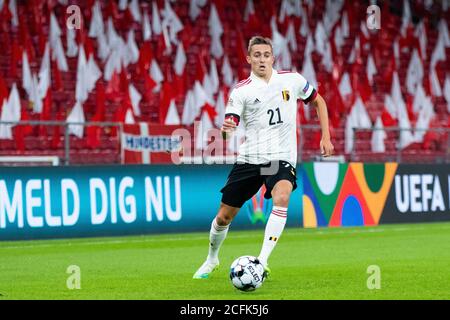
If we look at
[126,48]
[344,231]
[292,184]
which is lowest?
[344,231]

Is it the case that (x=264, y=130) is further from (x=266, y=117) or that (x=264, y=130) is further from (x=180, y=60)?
(x=180, y=60)

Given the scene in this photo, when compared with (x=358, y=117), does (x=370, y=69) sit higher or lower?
higher

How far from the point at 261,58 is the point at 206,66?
54.5 feet

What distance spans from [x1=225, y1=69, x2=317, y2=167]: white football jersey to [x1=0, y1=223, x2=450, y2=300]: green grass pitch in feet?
4.23

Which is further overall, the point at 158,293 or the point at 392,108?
the point at 392,108

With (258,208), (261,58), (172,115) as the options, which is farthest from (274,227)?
(172,115)

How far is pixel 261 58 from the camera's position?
33.6 feet

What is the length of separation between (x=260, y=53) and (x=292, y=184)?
1326 millimetres

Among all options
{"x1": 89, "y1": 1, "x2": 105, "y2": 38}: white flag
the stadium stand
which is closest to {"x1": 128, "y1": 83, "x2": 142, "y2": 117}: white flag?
the stadium stand

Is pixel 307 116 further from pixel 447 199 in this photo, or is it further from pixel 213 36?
pixel 447 199

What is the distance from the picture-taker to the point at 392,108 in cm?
2916

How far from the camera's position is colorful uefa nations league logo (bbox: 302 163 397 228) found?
782 inches
